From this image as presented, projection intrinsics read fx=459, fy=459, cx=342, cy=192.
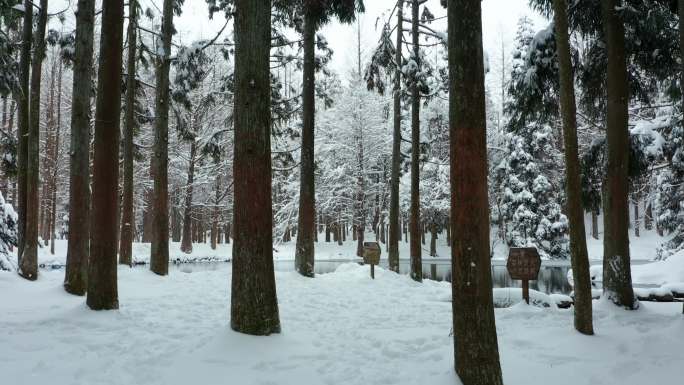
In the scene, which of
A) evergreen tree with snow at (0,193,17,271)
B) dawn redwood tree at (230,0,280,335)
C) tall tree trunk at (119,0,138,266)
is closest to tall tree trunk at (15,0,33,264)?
evergreen tree with snow at (0,193,17,271)

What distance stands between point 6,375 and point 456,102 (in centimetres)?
458

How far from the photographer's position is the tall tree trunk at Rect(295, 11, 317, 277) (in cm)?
1304

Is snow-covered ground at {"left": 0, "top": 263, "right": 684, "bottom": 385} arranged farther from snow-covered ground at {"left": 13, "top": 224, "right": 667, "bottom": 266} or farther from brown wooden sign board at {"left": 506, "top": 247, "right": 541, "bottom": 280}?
snow-covered ground at {"left": 13, "top": 224, "right": 667, "bottom": 266}

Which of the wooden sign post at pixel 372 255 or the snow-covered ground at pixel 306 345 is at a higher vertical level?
the wooden sign post at pixel 372 255

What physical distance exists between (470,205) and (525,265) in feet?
18.3

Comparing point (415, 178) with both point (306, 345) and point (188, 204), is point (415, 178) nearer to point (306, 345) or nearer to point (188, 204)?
point (306, 345)

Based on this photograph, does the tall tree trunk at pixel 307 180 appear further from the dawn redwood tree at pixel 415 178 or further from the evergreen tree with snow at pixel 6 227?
the evergreen tree with snow at pixel 6 227

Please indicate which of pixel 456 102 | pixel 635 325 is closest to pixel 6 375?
pixel 456 102

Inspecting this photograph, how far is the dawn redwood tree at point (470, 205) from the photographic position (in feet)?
12.9

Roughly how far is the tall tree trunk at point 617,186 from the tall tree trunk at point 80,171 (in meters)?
9.09

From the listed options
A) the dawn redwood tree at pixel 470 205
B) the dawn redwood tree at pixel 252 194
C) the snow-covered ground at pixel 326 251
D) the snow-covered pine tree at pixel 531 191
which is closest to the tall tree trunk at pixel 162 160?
the dawn redwood tree at pixel 252 194

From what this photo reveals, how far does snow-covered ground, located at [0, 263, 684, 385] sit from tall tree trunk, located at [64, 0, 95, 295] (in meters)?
0.55

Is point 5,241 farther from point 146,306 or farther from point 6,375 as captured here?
point 6,375

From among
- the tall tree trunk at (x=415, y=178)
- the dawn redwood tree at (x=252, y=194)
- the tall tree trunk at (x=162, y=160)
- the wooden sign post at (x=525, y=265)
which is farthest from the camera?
the tall tree trunk at (x=415, y=178)
